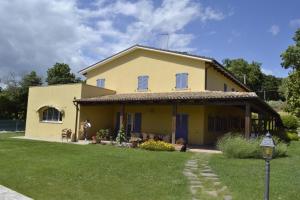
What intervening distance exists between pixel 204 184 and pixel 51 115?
1933 centimetres

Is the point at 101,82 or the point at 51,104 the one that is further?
the point at 101,82

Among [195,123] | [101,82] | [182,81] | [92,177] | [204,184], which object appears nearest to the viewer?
[204,184]

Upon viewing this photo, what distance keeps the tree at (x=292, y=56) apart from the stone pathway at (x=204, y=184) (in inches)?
1188

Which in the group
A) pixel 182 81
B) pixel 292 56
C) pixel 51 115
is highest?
pixel 292 56

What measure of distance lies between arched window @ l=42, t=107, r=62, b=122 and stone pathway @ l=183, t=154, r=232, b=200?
15475mm

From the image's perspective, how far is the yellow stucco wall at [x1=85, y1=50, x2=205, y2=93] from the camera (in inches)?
899

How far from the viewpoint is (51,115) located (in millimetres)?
25984

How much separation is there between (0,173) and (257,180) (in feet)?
25.0

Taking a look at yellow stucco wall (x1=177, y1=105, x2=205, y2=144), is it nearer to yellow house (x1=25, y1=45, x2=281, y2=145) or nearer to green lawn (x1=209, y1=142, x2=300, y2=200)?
yellow house (x1=25, y1=45, x2=281, y2=145)

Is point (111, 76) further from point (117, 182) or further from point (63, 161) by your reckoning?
point (117, 182)

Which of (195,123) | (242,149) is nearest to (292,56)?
(195,123)

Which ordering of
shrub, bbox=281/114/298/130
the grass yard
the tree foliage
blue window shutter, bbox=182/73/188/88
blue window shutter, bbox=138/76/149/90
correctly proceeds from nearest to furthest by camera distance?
the grass yard → blue window shutter, bbox=182/73/188/88 → blue window shutter, bbox=138/76/149/90 → shrub, bbox=281/114/298/130 → the tree foliage

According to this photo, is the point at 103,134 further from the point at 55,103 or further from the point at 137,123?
the point at 55,103

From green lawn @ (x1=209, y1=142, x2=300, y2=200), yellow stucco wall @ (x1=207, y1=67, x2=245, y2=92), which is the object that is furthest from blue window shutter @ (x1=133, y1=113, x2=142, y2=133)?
green lawn @ (x1=209, y1=142, x2=300, y2=200)
